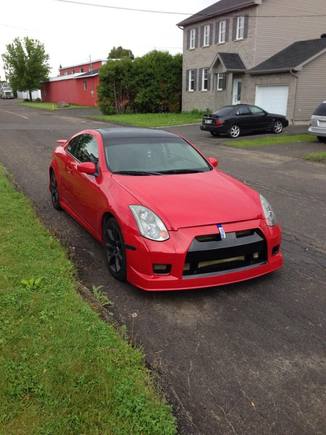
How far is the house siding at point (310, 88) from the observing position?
24.2m

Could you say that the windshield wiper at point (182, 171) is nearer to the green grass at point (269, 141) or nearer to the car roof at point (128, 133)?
the car roof at point (128, 133)

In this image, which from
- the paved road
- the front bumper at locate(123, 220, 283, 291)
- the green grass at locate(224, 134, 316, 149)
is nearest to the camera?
the paved road

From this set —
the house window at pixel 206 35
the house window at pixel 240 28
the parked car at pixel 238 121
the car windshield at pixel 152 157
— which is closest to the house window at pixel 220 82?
the house window at pixel 240 28

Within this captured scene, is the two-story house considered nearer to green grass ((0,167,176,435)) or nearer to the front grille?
the front grille

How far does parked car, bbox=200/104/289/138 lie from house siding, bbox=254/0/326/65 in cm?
929

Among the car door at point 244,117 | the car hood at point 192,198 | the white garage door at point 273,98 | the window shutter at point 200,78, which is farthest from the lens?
the window shutter at point 200,78

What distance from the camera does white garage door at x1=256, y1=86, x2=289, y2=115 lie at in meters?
24.9

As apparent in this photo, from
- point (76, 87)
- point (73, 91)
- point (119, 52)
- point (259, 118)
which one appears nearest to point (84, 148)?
point (259, 118)

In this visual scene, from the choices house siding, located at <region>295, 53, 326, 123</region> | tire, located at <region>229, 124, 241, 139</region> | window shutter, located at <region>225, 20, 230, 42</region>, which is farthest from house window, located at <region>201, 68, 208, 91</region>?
tire, located at <region>229, 124, 241, 139</region>

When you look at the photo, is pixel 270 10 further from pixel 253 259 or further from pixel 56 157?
pixel 253 259

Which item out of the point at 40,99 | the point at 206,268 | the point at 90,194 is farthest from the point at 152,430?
the point at 40,99

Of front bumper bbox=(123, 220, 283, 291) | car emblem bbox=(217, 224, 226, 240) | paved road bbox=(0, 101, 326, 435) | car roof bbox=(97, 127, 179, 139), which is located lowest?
paved road bbox=(0, 101, 326, 435)

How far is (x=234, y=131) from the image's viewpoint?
19297 millimetres

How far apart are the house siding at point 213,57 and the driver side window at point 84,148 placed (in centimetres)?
2407
